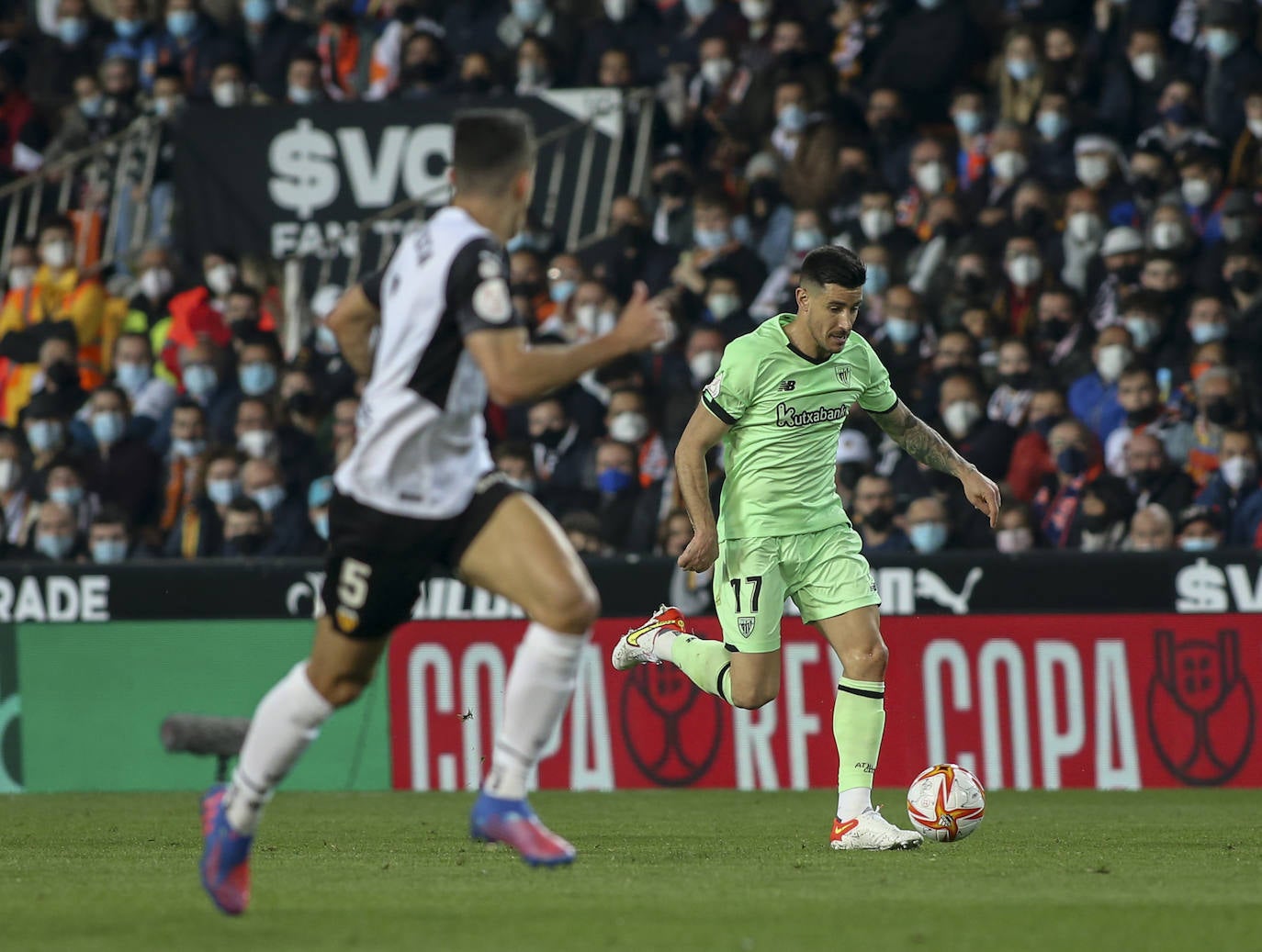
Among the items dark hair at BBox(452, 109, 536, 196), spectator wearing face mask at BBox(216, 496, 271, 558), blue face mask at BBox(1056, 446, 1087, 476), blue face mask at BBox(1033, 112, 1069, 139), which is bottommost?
spectator wearing face mask at BBox(216, 496, 271, 558)

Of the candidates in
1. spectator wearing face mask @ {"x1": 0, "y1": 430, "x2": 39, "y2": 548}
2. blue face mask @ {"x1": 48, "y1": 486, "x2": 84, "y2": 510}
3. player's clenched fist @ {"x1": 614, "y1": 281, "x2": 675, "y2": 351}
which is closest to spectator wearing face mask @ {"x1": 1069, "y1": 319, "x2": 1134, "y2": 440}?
blue face mask @ {"x1": 48, "y1": 486, "x2": 84, "y2": 510}

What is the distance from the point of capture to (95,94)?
1986 cm

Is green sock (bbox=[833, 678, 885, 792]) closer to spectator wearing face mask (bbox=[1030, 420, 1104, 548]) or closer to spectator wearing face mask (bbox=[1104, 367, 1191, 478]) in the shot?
spectator wearing face mask (bbox=[1030, 420, 1104, 548])

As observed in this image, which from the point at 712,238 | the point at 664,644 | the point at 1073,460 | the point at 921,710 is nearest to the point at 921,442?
the point at 664,644

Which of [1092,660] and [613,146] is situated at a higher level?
[613,146]

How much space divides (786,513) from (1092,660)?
170 inches

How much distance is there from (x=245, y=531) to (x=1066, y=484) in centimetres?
570

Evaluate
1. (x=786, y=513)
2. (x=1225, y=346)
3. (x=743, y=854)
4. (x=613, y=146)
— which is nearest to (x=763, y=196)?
(x=613, y=146)

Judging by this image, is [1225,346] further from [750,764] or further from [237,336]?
[237,336]

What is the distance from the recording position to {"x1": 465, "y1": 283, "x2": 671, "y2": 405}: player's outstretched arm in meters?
5.89

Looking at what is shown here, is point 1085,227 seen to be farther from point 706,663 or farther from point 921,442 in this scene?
point 706,663

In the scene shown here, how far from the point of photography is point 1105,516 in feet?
43.9

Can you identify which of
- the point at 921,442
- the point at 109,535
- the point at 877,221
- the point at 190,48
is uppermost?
the point at 190,48

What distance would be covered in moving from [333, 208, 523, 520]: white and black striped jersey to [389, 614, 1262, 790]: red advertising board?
22.2 ft
